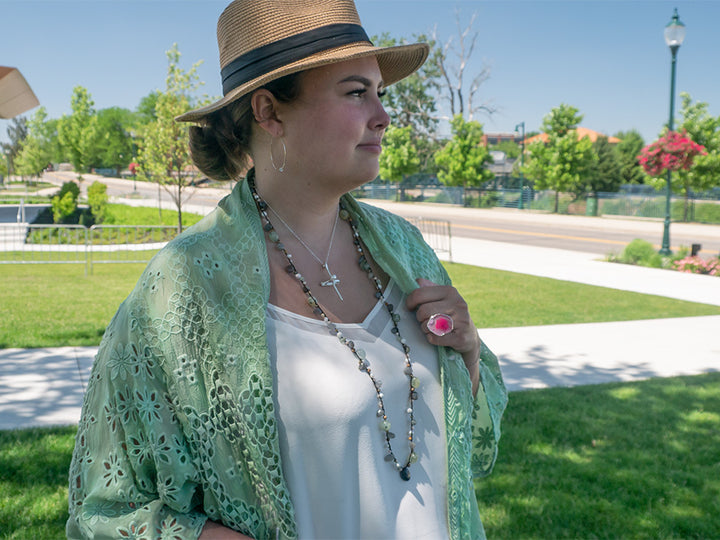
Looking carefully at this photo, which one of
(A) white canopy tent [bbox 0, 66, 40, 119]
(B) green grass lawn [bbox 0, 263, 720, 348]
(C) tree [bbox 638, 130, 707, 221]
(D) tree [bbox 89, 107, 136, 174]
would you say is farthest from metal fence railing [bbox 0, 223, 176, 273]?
(D) tree [bbox 89, 107, 136, 174]

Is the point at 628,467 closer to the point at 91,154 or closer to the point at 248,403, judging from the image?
the point at 248,403

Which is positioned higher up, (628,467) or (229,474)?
(229,474)

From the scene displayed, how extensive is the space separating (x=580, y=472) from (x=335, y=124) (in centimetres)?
361

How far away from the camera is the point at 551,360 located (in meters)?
7.05

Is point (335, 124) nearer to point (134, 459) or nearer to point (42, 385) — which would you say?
point (134, 459)

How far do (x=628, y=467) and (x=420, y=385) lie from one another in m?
3.48

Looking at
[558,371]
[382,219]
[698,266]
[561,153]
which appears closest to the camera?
[382,219]

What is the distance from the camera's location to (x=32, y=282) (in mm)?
11617

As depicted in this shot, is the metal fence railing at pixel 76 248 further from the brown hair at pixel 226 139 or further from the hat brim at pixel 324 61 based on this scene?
the hat brim at pixel 324 61

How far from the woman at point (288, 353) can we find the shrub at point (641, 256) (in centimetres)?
1402

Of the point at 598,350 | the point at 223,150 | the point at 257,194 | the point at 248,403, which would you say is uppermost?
the point at 223,150

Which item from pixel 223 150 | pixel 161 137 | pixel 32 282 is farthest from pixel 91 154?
pixel 223 150

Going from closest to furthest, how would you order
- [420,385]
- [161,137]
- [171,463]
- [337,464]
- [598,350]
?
1. [171,463]
2. [337,464]
3. [420,385]
4. [598,350]
5. [161,137]

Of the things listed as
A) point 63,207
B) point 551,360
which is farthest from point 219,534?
point 63,207
